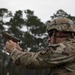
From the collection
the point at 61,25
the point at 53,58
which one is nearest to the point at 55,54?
the point at 53,58

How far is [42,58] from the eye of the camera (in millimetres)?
3389

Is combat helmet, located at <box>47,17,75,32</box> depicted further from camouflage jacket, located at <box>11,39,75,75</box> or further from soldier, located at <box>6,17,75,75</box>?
camouflage jacket, located at <box>11,39,75,75</box>

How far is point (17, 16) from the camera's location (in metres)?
37.0

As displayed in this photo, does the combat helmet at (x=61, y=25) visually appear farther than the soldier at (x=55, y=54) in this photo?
Yes

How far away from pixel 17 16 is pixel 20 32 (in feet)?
8.16

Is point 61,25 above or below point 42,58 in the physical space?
above

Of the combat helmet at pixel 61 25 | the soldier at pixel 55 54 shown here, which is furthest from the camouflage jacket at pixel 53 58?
the combat helmet at pixel 61 25

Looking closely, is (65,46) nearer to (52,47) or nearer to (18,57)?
(52,47)

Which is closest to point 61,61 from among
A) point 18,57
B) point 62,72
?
point 62,72

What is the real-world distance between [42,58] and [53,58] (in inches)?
4.0

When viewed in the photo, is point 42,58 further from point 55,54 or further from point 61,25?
point 61,25

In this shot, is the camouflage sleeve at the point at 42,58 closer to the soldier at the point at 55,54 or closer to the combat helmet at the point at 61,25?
the soldier at the point at 55,54

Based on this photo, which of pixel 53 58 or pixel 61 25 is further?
pixel 61 25

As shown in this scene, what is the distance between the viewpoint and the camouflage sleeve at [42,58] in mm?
3363
